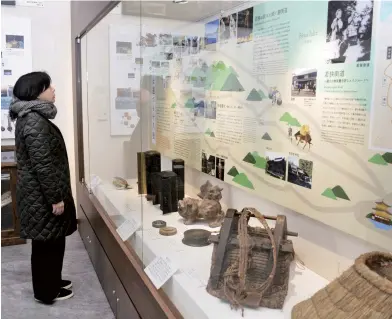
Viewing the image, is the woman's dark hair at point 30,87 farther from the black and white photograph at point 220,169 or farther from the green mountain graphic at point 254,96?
the green mountain graphic at point 254,96

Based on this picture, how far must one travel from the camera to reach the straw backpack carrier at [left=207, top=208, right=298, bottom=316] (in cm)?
136

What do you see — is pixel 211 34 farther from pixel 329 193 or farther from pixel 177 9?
pixel 329 193

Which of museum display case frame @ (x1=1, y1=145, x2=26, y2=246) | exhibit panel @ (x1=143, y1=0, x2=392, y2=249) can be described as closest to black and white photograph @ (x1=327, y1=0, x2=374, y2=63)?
exhibit panel @ (x1=143, y1=0, x2=392, y2=249)

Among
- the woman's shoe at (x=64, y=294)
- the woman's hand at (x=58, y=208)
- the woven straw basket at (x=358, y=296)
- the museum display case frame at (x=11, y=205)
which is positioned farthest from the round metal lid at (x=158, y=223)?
the museum display case frame at (x=11, y=205)

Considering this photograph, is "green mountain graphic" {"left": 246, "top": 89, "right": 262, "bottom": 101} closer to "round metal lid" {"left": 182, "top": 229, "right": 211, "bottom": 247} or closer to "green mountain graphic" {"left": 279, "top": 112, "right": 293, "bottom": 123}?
"green mountain graphic" {"left": 279, "top": 112, "right": 293, "bottom": 123}

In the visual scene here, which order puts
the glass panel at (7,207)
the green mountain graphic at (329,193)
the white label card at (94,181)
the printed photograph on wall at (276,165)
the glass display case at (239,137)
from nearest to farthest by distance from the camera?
1. the glass display case at (239,137)
2. the green mountain graphic at (329,193)
3. the printed photograph on wall at (276,165)
4. the white label card at (94,181)
5. the glass panel at (7,207)

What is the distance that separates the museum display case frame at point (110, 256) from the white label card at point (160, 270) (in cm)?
4

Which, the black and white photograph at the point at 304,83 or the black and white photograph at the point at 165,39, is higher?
the black and white photograph at the point at 165,39

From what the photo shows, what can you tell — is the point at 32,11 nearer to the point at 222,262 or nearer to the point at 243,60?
the point at 243,60

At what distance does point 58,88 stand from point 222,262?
315 cm

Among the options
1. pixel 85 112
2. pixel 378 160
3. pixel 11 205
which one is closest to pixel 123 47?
pixel 85 112

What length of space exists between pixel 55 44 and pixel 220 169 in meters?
2.59

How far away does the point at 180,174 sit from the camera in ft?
8.15

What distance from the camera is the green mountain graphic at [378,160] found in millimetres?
1200
